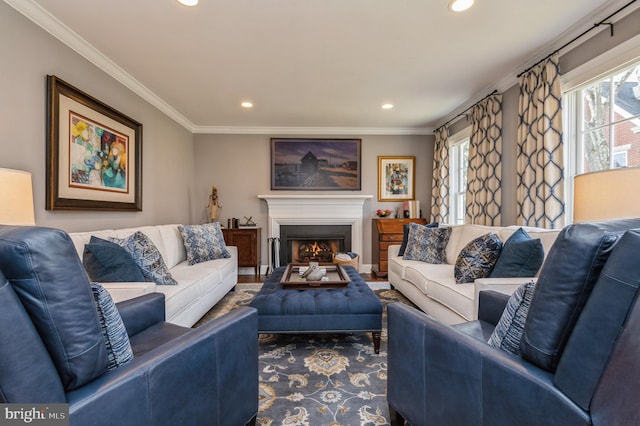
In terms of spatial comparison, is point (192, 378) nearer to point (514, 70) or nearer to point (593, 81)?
point (593, 81)

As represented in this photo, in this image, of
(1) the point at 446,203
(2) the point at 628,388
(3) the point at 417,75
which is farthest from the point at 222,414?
(1) the point at 446,203

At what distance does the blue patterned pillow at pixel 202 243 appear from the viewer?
11.0ft

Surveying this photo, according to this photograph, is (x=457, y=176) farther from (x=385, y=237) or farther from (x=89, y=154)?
(x=89, y=154)

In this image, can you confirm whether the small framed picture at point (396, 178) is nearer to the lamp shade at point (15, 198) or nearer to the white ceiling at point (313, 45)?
the white ceiling at point (313, 45)

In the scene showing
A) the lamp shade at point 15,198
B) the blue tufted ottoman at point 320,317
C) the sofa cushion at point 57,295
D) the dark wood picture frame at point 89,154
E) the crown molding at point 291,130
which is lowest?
the blue tufted ottoman at point 320,317

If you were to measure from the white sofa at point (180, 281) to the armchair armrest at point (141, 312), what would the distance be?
26 cm

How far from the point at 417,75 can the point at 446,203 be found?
221cm

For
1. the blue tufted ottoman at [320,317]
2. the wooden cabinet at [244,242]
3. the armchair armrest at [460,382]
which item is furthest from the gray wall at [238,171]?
the armchair armrest at [460,382]

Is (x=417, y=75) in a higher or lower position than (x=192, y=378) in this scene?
higher

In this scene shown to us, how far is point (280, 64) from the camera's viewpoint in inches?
112

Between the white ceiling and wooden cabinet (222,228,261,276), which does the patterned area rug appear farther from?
the white ceiling

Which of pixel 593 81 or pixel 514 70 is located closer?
pixel 593 81

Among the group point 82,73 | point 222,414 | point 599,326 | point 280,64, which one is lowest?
point 222,414

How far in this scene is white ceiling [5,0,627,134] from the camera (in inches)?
81.8
